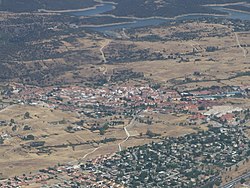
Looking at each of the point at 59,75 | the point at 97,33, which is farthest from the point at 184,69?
the point at 97,33

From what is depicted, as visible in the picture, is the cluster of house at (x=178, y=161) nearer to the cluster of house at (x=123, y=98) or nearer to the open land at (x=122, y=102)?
the open land at (x=122, y=102)

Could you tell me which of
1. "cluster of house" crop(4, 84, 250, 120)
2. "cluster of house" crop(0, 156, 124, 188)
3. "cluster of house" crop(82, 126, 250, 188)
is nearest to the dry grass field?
"cluster of house" crop(0, 156, 124, 188)

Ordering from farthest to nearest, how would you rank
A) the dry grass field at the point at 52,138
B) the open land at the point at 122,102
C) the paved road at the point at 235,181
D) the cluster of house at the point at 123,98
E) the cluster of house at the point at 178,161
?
the cluster of house at the point at 123,98, the dry grass field at the point at 52,138, the open land at the point at 122,102, the cluster of house at the point at 178,161, the paved road at the point at 235,181

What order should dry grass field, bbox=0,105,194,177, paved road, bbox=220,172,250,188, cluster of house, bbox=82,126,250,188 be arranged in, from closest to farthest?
paved road, bbox=220,172,250,188
cluster of house, bbox=82,126,250,188
dry grass field, bbox=0,105,194,177

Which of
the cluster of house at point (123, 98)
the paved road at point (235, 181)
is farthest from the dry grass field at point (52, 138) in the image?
the paved road at point (235, 181)

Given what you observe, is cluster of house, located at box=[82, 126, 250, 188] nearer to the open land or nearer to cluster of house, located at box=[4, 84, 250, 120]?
the open land

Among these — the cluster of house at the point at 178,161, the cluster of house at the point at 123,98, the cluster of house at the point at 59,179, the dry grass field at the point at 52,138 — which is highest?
the cluster of house at the point at 178,161

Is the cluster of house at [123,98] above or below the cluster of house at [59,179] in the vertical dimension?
below

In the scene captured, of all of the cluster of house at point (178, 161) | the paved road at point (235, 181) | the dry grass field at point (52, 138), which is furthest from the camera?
the dry grass field at point (52, 138)

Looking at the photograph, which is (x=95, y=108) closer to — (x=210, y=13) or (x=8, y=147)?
(x=8, y=147)

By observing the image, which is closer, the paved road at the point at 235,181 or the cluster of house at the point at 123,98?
the paved road at the point at 235,181
